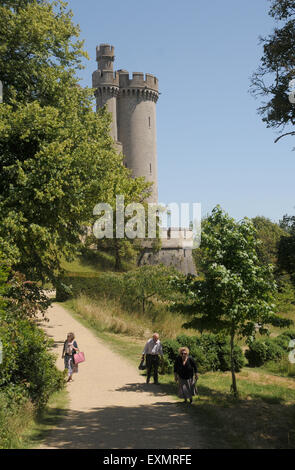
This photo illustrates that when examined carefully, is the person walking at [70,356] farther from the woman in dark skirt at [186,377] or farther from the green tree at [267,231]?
the green tree at [267,231]

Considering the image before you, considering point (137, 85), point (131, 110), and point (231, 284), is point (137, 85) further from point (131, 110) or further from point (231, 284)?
point (231, 284)

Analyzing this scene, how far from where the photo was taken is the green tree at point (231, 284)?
1348cm

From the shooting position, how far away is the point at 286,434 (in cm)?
1060

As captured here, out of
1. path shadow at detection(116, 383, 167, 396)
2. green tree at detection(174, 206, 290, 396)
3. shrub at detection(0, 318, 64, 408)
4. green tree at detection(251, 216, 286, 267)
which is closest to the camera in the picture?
shrub at detection(0, 318, 64, 408)

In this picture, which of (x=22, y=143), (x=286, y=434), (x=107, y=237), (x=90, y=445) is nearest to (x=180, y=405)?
(x=286, y=434)

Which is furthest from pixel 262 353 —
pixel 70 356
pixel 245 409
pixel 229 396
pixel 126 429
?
pixel 126 429

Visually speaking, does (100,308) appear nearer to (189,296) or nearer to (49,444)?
(189,296)

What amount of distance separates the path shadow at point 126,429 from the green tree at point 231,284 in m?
3.13

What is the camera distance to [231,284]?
43.7ft

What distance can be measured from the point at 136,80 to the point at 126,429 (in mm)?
64239

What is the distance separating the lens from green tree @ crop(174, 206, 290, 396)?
13.5 m

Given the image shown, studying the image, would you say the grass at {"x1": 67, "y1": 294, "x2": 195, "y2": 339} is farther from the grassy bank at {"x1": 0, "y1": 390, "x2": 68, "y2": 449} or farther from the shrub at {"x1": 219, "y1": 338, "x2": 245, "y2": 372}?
the grassy bank at {"x1": 0, "y1": 390, "x2": 68, "y2": 449}

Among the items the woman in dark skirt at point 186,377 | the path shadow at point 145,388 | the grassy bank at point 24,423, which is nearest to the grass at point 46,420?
the grassy bank at point 24,423

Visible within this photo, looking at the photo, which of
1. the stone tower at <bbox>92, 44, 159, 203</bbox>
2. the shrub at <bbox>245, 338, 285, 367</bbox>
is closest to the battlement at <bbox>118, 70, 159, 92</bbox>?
the stone tower at <bbox>92, 44, 159, 203</bbox>
